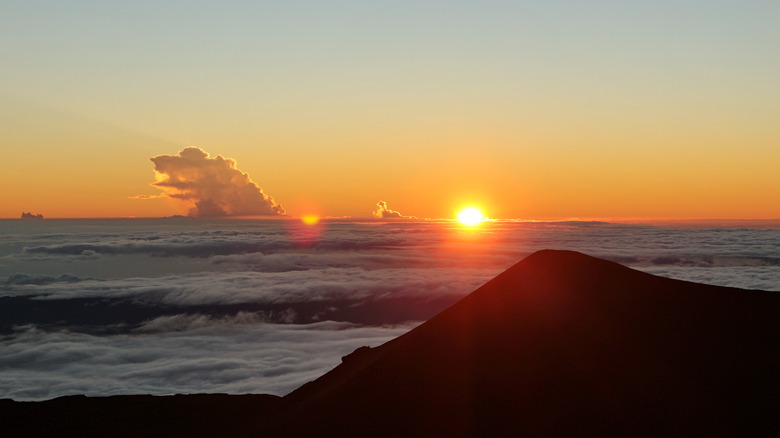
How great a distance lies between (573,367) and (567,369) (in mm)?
137

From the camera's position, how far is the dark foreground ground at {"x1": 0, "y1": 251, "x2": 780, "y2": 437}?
11.2m

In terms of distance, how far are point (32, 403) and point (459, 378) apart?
16834 millimetres

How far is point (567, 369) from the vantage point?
12.5 meters

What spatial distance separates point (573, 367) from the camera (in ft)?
41.0

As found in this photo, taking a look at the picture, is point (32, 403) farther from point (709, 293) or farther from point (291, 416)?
point (709, 293)

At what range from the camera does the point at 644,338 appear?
13.3m

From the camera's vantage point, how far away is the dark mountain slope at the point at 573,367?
11.2 metres

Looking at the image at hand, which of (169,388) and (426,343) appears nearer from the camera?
(426,343)

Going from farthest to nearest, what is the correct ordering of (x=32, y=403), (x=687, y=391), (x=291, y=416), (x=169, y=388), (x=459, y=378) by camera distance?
(x=169, y=388), (x=32, y=403), (x=291, y=416), (x=459, y=378), (x=687, y=391)

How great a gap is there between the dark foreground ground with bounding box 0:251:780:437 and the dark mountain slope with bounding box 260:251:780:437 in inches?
1.1

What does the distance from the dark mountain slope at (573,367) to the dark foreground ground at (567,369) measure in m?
0.03

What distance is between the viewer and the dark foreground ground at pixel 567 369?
11156mm

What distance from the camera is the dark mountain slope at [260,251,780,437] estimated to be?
11164mm

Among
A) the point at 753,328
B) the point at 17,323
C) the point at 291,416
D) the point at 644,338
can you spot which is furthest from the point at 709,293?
the point at 17,323
